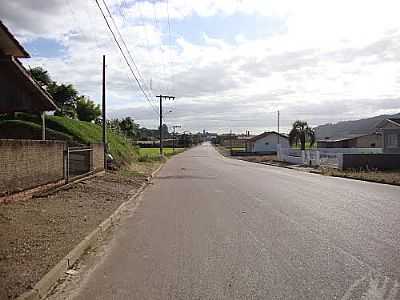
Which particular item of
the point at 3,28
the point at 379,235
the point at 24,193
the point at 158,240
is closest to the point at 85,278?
the point at 158,240

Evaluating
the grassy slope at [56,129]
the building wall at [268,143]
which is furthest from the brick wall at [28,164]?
the building wall at [268,143]

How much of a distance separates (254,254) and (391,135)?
3639 cm

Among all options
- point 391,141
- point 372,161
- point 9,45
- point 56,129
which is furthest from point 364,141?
point 9,45

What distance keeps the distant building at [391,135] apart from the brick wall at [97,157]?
24.4 metres

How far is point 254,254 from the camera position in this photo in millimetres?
8398

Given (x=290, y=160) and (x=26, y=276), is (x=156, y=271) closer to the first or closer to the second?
(x=26, y=276)

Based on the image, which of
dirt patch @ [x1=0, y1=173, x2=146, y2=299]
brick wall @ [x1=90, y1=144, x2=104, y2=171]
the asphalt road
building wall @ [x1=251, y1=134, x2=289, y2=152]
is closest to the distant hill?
building wall @ [x1=251, y1=134, x2=289, y2=152]

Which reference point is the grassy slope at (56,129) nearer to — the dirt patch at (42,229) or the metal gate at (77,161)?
the metal gate at (77,161)

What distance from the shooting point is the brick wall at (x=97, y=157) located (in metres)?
23.5

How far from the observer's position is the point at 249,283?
6.62 metres

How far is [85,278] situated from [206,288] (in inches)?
70.8

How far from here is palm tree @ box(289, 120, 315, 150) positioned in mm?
72894

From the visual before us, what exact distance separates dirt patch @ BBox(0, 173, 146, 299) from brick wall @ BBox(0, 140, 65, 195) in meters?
0.52

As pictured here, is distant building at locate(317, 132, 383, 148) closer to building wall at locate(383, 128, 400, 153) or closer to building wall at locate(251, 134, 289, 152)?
building wall at locate(251, 134, 289, 152)
